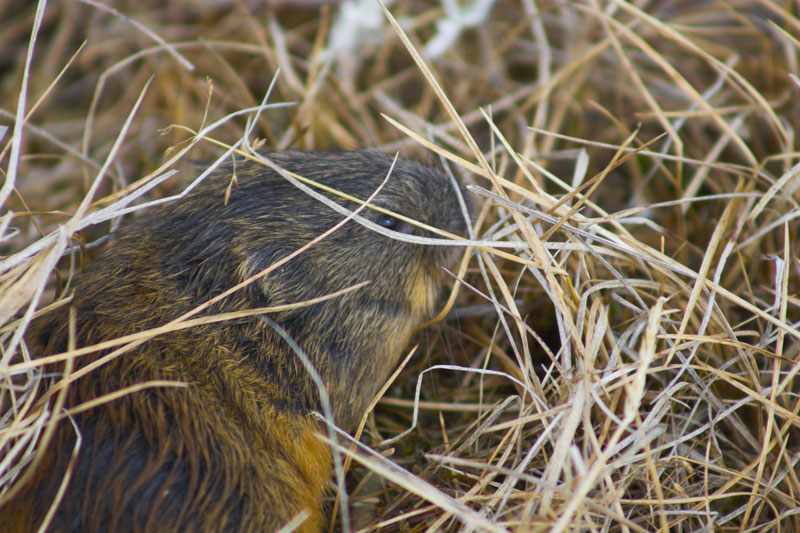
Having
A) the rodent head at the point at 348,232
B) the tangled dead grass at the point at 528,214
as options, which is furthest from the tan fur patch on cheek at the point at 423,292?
the tangled dead grass at the point at 528,214

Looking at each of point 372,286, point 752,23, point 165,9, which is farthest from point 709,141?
point 165,9

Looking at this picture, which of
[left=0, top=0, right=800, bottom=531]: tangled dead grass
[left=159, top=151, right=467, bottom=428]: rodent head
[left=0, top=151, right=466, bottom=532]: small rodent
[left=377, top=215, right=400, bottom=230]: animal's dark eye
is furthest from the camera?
[left=377, top=215, right=400, bottom=230]: animal's dark eye

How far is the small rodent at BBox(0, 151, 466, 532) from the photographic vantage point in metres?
1.84

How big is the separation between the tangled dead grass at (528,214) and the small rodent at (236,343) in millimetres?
149

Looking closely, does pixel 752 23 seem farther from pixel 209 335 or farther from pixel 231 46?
pixel 209 335

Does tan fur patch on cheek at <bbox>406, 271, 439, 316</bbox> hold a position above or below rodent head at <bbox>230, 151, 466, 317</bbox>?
below

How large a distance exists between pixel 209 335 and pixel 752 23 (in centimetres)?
327

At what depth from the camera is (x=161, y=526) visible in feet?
5.84

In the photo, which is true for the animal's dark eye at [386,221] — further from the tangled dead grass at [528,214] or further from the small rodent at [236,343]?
the tangled dead grass at [528,214]

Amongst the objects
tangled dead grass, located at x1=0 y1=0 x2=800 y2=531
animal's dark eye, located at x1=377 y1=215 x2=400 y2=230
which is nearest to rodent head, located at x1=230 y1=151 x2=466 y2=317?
animal's dark eye, located at x1=377 y1=215 x2=400 y2=230

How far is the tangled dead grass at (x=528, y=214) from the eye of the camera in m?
2.11

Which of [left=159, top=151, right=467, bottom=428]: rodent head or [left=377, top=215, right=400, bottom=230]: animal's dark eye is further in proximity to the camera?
[left=377, top=215, right=400, bottom=230]: animal's dark eye

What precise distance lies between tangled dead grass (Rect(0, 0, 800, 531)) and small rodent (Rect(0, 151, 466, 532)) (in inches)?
5.9

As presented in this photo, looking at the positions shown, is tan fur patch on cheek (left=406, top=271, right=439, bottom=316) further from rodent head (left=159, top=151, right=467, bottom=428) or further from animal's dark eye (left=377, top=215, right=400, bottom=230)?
animal's dark eye (left=377, top=215, right=400, bottom=230)
